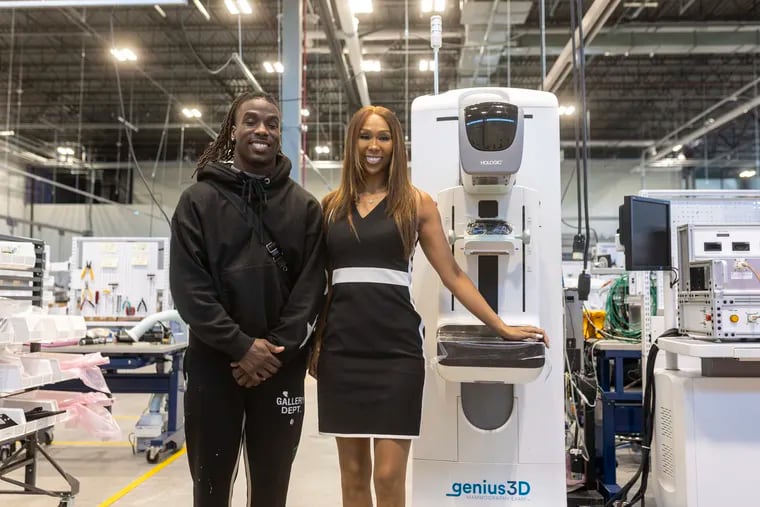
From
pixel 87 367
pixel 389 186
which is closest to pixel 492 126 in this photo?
pixel 389 186

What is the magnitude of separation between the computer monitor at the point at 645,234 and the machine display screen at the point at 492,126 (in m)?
0.94

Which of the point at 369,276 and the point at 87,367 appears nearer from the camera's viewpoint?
the point at 369,276

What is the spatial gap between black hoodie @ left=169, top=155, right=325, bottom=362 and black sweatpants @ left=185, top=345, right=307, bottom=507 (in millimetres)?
64

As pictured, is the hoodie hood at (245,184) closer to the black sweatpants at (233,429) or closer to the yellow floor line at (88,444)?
the black sweatpants at (233,429)

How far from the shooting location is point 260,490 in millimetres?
1463

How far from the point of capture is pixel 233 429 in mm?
1441

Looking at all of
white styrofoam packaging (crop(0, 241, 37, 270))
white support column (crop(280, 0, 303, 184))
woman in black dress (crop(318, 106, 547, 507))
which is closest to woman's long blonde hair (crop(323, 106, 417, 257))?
woman in black dress (crop(318, 106, 547, 507))

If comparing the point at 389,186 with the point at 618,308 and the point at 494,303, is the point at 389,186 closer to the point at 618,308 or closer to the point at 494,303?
the point at 494,303

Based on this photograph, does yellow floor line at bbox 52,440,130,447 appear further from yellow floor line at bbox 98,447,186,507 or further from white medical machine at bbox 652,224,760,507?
white medical machine at bbox 652,224,760,507

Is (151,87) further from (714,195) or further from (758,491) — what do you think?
(758,491)

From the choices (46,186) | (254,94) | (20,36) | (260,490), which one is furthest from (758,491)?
(46,186)

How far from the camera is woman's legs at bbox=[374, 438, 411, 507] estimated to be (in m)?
1.55

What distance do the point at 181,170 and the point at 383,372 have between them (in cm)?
1384

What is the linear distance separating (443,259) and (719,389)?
1.40 metres
